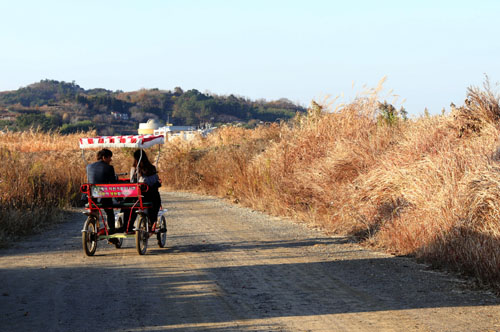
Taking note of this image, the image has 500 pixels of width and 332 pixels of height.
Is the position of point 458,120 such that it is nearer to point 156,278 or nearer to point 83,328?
point 156,278

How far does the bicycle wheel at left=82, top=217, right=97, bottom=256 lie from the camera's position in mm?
11336

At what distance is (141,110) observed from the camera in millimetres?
120312

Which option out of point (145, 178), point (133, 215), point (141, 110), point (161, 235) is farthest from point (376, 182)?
point (141, 110)

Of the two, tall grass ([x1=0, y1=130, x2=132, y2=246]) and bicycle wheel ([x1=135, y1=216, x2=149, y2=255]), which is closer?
bicycle wheel ([x1=135, y1=216, x2=149, y2=255])

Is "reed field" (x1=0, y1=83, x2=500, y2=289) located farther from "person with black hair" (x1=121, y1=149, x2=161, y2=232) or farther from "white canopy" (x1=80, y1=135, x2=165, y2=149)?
"person with black hair" (x1=121, y1=149, x2=161, y2=232)

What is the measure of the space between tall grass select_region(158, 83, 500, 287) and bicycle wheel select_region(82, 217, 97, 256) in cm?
535

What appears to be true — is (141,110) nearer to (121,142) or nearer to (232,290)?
(121,142)

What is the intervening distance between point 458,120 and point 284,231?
481 cm

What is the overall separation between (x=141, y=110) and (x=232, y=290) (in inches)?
4498

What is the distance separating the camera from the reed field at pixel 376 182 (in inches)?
410

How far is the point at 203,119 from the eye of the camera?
372 ft

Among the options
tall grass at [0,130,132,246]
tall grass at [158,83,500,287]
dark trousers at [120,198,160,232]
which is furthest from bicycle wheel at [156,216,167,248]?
tall grass at [158,83,500,287]

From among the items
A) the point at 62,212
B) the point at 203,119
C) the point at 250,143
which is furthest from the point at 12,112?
the point at 62,212

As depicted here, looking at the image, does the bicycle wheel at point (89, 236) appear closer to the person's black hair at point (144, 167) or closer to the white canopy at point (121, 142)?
the person's black hair at point (144, 167)
